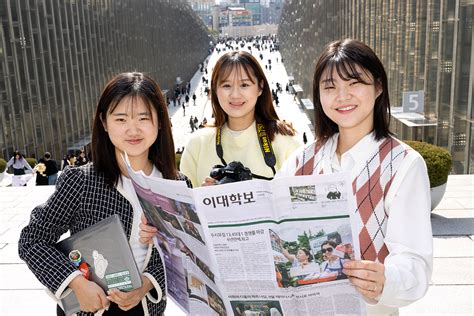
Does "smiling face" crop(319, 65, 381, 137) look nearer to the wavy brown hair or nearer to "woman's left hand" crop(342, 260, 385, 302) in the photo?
"woman's left hand" crop(342, 260, 385, 302)

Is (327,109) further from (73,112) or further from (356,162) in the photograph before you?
(73,112)

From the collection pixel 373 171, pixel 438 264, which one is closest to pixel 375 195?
pixel 373 171

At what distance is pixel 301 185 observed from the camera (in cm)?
162

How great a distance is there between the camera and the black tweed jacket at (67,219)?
2227 millimetres

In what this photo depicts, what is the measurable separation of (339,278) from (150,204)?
790 millimetres

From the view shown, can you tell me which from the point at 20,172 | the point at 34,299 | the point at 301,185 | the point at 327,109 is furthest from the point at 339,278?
the point at 20,172

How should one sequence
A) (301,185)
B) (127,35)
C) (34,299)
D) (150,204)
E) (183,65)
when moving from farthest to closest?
(183,65)
(127,35)
(34,299)
(150,204)
(301,185)

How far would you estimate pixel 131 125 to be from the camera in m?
2.42

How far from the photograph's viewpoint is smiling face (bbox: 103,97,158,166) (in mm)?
2422

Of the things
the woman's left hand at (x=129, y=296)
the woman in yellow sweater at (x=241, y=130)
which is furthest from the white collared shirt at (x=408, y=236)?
the woman in yellow sweater at (x=241, y=130)

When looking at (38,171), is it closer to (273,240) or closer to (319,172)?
(319,172)

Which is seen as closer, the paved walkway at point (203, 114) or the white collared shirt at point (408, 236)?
the white collared shirt at point (408, 236)

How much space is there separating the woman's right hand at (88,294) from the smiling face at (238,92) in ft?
4.67

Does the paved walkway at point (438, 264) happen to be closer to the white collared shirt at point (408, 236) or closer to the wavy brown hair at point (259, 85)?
the wavy brown hair at point (259, 85)
